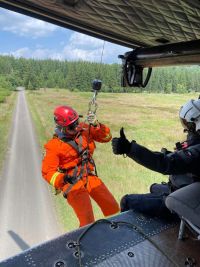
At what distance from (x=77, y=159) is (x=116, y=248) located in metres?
2.10

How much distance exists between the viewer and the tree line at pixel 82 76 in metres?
4.39

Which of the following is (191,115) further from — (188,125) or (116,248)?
(116,248)

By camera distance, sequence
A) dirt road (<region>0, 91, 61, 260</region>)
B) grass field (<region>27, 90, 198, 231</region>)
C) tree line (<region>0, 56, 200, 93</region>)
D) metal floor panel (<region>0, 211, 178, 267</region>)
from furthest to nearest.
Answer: dirt road (<region>0, 91, 61, 260</region>), grass field (<region>27, 90, 198, 231</region>), tree line (<region>0, 56, 200, 93</region>), metal floor panel (<region>0, 211, 178, 267</region>)

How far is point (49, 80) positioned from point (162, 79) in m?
2.18

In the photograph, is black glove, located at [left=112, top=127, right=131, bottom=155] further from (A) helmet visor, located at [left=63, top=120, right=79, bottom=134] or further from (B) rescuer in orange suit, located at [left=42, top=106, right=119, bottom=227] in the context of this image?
(A) helmet visor, located at [left=63, top=120, right=79, bottom=134]

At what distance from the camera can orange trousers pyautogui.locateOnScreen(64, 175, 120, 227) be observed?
186 inches

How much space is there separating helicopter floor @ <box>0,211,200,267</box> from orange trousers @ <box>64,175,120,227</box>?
53.0 inches

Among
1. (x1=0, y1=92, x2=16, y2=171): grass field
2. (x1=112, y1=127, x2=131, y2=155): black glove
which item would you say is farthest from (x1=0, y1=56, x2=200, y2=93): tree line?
(x1=0, y1=92, x2=16, y2=171): grass field

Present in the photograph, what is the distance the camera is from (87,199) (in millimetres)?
4828

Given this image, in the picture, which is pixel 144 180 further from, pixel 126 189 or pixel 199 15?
pixel 199 15

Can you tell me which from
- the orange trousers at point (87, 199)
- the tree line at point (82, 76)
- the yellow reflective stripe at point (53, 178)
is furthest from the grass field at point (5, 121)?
the yellow reflective stripe at point (53, 178)

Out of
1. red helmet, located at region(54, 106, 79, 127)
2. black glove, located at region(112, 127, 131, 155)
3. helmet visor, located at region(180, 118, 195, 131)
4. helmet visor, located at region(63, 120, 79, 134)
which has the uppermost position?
helmet visor, located at region(180, 118, 195, 131)

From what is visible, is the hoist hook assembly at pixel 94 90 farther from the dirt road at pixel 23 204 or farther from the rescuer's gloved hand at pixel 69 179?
the dirt road at pixel 23 204

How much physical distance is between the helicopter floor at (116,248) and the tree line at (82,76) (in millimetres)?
1718
